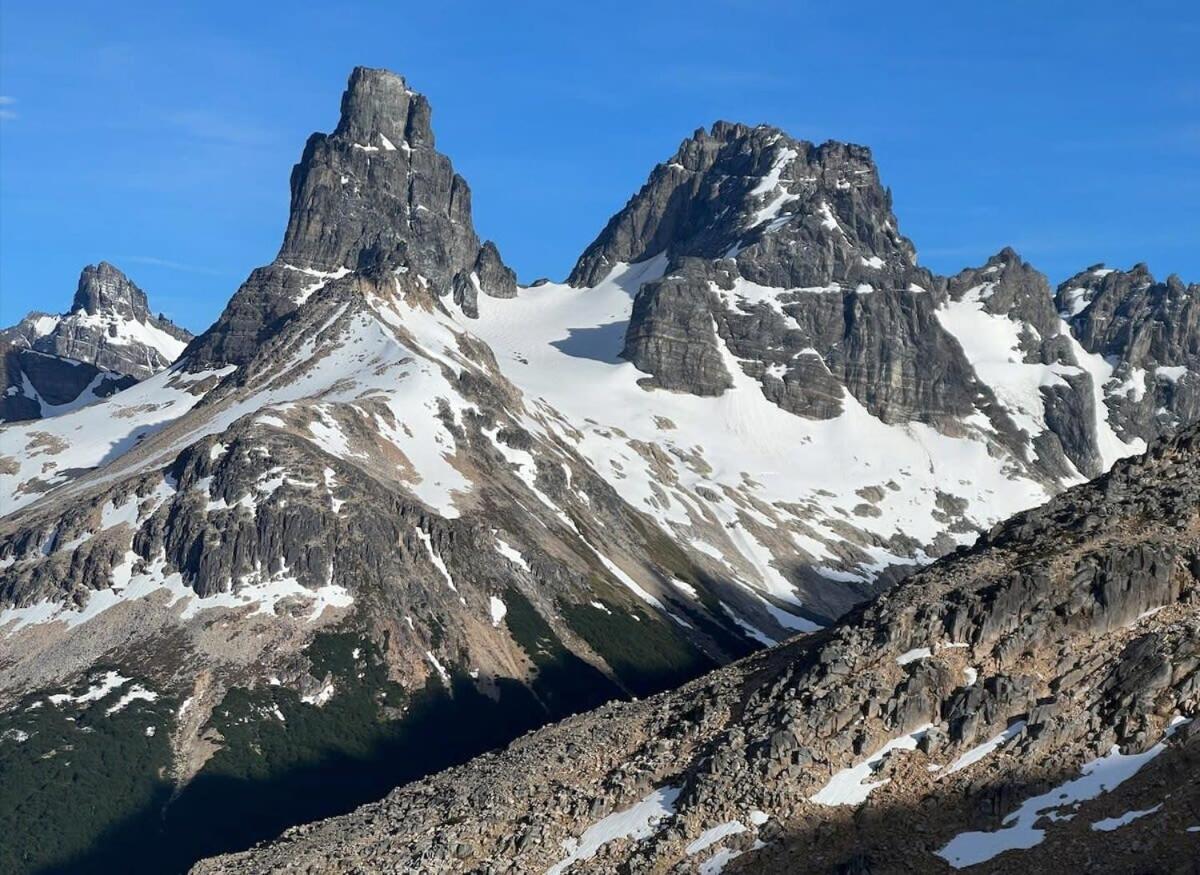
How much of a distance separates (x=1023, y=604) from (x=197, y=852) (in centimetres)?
13450

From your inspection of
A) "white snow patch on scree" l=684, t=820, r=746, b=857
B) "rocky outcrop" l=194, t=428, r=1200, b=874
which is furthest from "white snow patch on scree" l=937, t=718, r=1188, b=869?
"white snow patch on scree" l=684, t=820, r=746, b=857

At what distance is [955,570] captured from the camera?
97188 millimetres

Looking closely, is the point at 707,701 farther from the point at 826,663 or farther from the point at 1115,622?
the point at 1115,622

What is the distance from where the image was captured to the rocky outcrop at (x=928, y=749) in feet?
242

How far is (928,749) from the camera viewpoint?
3174 inches

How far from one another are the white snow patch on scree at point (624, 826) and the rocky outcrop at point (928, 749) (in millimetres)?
153

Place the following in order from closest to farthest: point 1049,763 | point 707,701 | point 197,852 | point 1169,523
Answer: point 1049,763, point 1169,523, point 707,701, point 197,852

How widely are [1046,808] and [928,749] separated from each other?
8.06 meters

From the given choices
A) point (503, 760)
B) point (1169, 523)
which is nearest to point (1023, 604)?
point (1169, 523)

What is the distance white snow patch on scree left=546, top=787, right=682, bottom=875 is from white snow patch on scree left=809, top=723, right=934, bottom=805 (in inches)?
341

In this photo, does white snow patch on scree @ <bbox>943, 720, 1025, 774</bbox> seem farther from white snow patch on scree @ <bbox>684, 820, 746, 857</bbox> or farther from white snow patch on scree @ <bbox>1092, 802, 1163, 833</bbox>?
white snow patch on scree @ <bbox>684, 820, 746, 857</bbox>

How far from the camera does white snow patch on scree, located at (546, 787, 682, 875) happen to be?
8525 cm

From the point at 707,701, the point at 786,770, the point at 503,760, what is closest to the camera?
the point at 786,770

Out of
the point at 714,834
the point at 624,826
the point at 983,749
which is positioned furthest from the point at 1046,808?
the point at 624,826
